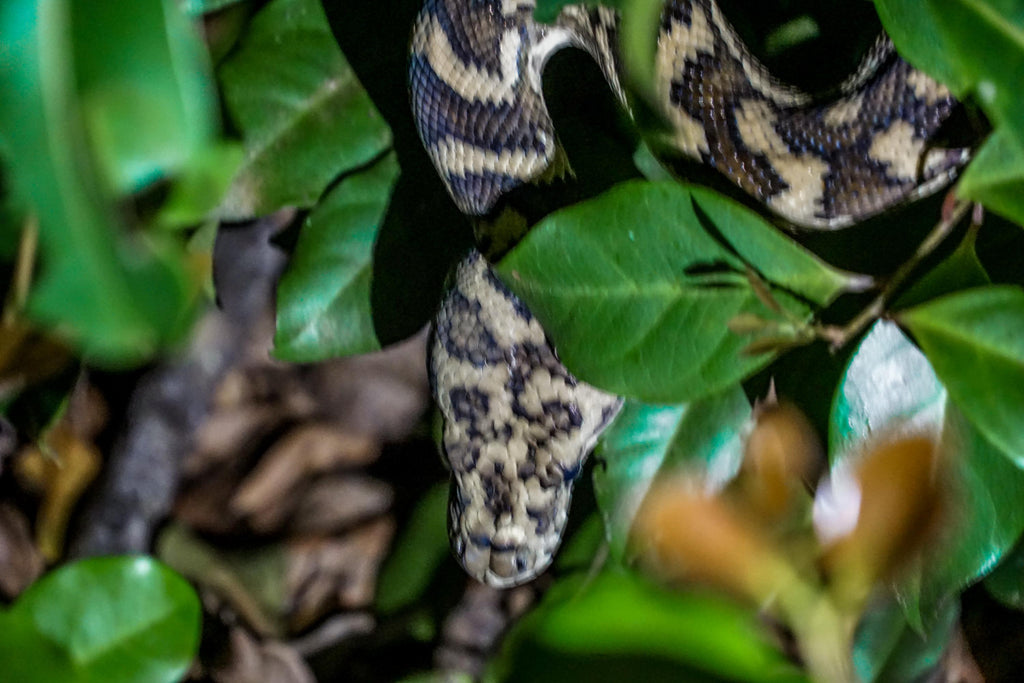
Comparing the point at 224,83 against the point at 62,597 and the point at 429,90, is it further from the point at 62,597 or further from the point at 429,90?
the point at 62,597

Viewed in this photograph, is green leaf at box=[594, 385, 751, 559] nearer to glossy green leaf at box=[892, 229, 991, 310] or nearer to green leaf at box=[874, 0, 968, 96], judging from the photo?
glossy green leaf at box=[892, 229, 991, 310]

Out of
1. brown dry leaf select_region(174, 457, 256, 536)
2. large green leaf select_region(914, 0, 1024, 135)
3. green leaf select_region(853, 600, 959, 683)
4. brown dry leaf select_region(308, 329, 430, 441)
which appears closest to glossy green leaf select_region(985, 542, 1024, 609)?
green leaf select_region(853, 600, 959, 683)

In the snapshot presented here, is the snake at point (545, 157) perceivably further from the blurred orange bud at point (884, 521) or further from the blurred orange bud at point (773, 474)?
the blurred orange bud at point (884, 521)

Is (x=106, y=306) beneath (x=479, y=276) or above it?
above

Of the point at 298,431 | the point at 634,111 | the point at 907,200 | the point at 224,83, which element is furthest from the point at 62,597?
the point at 907,200

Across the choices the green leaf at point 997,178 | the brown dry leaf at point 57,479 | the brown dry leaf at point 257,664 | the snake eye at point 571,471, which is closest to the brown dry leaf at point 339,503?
the brown dry leaf at point 257,664

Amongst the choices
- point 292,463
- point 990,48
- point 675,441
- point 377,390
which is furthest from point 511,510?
point 990,48
